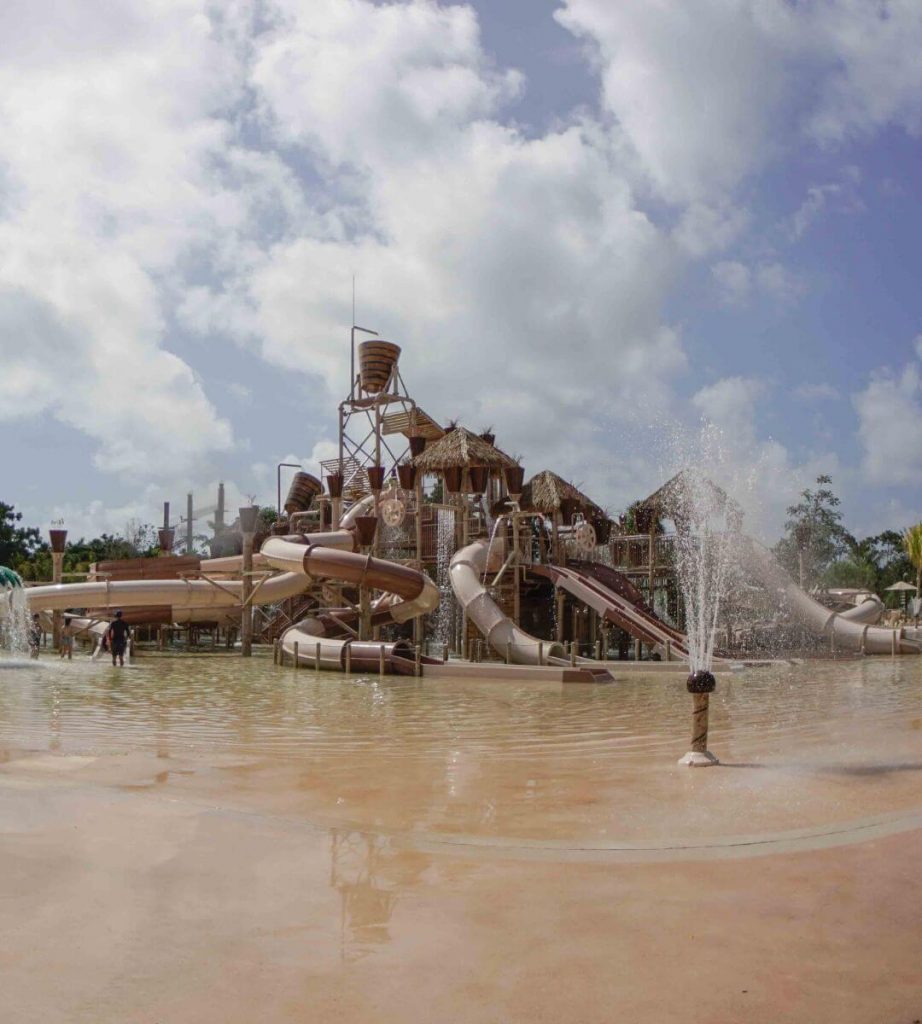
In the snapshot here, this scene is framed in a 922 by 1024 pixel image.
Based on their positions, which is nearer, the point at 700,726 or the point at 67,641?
the point at 700,726

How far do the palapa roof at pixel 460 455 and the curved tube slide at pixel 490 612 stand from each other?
298cm

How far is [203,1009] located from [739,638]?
27592mm

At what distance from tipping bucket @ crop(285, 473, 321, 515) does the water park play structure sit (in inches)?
186

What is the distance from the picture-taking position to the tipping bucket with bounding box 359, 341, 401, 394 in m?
36.4

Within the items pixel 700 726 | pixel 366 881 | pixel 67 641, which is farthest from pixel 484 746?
pixel 67 641

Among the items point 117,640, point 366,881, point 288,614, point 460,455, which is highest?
point 460,455

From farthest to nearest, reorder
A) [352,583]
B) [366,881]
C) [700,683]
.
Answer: [352,583]
[700,683]
[366,881]

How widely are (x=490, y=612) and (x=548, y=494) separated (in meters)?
9.59

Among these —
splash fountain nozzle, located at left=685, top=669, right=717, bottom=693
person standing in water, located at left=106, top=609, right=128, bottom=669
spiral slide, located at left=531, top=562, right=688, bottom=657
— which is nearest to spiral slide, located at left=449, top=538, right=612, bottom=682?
spiral slide, located at left=531, top=562, right=688, bottom=657

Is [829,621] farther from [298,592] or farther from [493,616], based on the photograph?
[298,592]

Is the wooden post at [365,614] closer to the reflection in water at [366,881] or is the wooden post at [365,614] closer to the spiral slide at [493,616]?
the spiral slide at [493,616]

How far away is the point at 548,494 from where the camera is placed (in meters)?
31.9

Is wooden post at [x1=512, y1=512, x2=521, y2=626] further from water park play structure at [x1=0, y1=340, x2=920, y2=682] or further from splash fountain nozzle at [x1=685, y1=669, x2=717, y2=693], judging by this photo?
splash fountain nozzle at [x1=685, y1=669, x2=717, y2=693]

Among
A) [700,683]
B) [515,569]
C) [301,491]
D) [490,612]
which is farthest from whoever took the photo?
[301,491]
